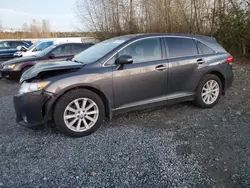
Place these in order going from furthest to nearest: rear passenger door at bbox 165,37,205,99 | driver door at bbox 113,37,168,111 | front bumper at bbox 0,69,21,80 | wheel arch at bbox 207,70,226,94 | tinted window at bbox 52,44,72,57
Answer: tinted window at bbox 52,44,72,57, front bumper at bbox 0,69,21,80, wheel arch at bbox 207,70,226,94, rear passenger door at bbox 165,37,205,99, driver door at bbox 113,37,168,111

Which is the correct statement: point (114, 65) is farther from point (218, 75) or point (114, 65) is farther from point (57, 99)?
point (218, 75)

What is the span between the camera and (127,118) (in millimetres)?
3908

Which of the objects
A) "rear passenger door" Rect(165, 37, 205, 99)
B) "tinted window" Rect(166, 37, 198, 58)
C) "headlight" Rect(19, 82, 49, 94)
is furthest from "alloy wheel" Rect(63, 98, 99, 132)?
"tinted window" Rect(166, 37, 198, 58)

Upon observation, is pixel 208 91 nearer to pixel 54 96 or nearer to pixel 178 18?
pixel 54 96

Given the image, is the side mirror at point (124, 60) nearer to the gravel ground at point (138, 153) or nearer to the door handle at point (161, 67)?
the door handle at point (161, 67)

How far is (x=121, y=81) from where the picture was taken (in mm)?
3387

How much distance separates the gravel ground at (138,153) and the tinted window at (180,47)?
3.91 ft

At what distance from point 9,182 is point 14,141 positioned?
3.32 ft

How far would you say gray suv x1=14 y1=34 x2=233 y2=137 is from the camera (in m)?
3.06

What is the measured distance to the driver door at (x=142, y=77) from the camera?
3.42m

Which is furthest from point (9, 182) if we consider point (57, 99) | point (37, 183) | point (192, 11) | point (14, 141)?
point (192, 11)

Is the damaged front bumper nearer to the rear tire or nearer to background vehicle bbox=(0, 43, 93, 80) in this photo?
the rear tire

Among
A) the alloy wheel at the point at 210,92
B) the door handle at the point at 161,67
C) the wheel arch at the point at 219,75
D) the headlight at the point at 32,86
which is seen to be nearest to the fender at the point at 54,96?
the headlight at the point at 32,86

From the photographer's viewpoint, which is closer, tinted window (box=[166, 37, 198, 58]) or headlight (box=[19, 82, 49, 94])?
headlight (box=[19, 82, 49, 94])
